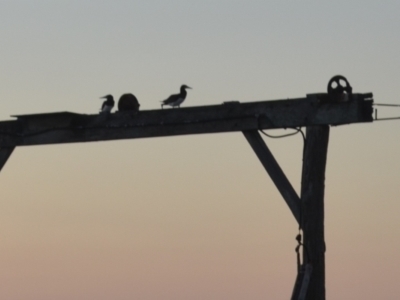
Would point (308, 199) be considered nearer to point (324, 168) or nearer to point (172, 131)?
point (324, 168)

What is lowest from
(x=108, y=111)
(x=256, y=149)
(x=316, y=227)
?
(x=316, y=227)

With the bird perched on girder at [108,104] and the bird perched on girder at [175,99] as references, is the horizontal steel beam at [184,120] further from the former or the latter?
the bird perched on girder at [175,99]

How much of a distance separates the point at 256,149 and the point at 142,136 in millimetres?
1705

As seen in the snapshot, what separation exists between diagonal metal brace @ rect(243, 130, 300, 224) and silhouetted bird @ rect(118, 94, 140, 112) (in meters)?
1.97

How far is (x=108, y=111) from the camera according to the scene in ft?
55.3

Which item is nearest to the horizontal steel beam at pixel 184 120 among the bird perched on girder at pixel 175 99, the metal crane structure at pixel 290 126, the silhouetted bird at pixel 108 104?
the metal crane structure at pixel 290 126

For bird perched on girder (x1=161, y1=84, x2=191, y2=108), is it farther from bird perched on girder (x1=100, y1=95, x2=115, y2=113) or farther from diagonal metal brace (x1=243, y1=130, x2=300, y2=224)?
diagonal metal brace (x1=243, y1=130, x2=300, y2=224)

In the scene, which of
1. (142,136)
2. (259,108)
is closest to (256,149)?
(259,108)

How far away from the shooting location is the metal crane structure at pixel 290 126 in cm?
1445

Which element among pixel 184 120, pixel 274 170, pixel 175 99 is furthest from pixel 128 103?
pixel 274 170

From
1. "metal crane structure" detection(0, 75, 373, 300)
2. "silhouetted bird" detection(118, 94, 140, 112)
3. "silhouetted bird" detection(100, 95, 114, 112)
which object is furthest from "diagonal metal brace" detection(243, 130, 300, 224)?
"silhouetted bird" detection(100, 95, 114, 112)

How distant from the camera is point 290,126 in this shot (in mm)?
14898

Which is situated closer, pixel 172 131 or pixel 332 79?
pixel 332 79

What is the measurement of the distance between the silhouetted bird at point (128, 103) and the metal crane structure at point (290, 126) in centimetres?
38
